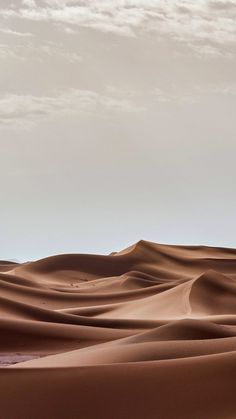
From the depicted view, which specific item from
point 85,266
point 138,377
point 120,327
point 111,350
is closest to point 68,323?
point 120,327

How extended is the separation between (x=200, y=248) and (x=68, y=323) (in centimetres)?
2555

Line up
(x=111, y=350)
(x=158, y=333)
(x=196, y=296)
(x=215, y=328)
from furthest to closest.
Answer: (x=196, y=296) → (x=215, y=328) → (x=158, y=333) → (x=111, y=350)

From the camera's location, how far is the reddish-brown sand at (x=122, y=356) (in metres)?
4.62

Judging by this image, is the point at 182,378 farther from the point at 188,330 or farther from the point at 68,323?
the point at 68,323

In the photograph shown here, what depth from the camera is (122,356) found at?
19.9ft

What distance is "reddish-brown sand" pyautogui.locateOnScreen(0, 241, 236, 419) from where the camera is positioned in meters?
4.62

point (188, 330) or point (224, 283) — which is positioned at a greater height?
point (224, 283)

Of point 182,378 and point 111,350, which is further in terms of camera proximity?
point 111,350

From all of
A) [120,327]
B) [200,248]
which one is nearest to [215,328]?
[120,327]

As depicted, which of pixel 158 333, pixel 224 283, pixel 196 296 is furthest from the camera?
pixel 224 283

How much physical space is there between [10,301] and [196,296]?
15.9 feet

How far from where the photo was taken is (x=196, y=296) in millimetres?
16734

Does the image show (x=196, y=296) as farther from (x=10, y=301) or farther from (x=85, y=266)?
(x=85, y=266)

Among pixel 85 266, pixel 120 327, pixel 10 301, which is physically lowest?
pixel 120 327
